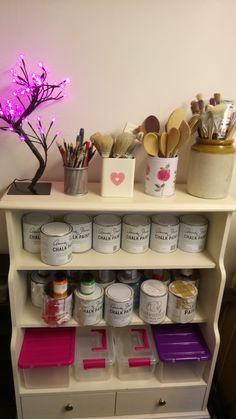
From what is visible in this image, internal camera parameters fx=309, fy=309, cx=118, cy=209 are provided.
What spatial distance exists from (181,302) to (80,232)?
39 cm

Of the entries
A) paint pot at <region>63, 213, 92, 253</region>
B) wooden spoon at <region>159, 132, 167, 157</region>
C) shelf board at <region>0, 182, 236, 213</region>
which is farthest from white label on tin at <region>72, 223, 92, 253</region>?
wooden spoon at <region>159, 132, 167, 157</region>

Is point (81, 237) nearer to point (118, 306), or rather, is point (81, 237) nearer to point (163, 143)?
point (118, 306)

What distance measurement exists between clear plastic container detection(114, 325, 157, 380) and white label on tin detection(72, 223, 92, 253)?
408 mm

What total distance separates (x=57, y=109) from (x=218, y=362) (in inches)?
45.1

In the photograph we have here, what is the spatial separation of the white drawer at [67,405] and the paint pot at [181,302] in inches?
14.3

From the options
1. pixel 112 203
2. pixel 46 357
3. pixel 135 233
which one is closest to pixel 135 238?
pixel 135 233

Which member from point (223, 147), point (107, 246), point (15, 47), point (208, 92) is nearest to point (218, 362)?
point (107, 246)

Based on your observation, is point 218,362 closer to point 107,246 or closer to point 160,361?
point 160,361

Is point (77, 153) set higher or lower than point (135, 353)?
higher

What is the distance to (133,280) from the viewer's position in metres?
1.06

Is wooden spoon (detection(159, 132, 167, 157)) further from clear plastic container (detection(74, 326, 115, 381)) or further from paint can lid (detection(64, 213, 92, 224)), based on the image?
clear plastic container (detection(74, 326, 115, 381))

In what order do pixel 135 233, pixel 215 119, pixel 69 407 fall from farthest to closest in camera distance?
pixel 69 407, pixel 135 233, pixel 215 119

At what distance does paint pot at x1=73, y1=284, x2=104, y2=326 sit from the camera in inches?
37.9

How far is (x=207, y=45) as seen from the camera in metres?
0.94
